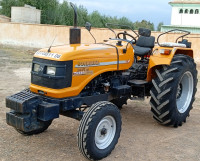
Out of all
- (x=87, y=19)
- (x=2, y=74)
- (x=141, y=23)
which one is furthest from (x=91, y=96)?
(x=141, y=23)

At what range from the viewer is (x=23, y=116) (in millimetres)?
3852

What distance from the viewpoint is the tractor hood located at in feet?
13.2

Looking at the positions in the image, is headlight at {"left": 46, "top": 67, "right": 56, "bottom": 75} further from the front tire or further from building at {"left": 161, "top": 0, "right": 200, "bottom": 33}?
building at {"left": 161, "top": 0, "right": 200, "bottom": 33}

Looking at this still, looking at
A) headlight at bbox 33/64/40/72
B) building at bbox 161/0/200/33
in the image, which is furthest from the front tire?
building at bbox 161/0/200/33

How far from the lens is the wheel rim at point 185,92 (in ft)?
18.9

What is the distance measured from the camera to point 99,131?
160 inches

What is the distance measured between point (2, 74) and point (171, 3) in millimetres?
37339

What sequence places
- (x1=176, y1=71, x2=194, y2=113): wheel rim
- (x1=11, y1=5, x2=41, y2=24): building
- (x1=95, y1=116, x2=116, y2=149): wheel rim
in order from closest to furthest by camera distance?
(x1=95, y1=116, x2=116, y2=149): wheel rim → (x1=176, y1=71, x2=194, y2=113): wheel rim → (x1=11, y1=5, x2=41, y2=24): building

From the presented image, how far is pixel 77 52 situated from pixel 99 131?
3.72 ft

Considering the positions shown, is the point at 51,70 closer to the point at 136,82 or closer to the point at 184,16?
the point at 136,82

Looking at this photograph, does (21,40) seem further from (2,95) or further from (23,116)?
(23,116)

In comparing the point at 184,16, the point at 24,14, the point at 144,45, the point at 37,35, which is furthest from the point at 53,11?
the point at 144,45

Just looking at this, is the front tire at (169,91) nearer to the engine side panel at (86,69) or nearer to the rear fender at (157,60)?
the rear fender at (157,60)

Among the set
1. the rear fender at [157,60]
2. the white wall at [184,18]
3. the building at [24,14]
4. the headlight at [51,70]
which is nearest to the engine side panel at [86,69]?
the headlight at [51,70]
